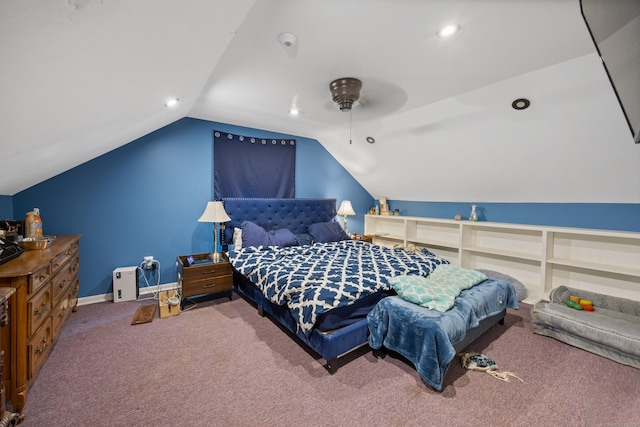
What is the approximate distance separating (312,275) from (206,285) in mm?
1401

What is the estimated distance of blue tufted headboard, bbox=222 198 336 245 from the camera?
3.87 metres

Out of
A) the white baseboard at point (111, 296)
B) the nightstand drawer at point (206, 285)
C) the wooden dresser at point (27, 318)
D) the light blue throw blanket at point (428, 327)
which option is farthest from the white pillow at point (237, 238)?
the light blue throw blanket at point (428, 327)

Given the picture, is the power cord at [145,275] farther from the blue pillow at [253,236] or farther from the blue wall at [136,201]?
the blue pillow at [253,236]

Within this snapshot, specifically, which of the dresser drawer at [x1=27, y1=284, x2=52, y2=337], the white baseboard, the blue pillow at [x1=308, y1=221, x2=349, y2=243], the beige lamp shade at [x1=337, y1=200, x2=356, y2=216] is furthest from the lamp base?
the beige lamp shade at [x1=337, y1=200, x2=356, y2=216]

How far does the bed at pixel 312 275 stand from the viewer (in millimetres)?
2029

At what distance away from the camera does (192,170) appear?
3.70m

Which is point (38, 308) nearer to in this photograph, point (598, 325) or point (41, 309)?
point (41, 309)

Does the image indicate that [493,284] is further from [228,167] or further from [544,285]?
[228,167]

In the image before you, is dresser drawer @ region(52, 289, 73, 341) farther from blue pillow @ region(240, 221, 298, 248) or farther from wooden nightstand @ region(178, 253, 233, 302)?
blue pillow @ region(240, 221, 298, 248)

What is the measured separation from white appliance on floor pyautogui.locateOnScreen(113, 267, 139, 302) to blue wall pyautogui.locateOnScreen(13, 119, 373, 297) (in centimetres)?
18

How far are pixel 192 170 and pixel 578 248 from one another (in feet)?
16.5

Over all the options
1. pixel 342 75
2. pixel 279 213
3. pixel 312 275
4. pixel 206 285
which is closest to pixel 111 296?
pixel 206 285

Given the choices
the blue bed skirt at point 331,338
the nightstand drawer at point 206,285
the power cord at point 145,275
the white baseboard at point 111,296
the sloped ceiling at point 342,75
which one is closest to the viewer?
the sloped ceiling at point 342,75

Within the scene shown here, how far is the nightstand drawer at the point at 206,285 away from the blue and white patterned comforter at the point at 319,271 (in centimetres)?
23
